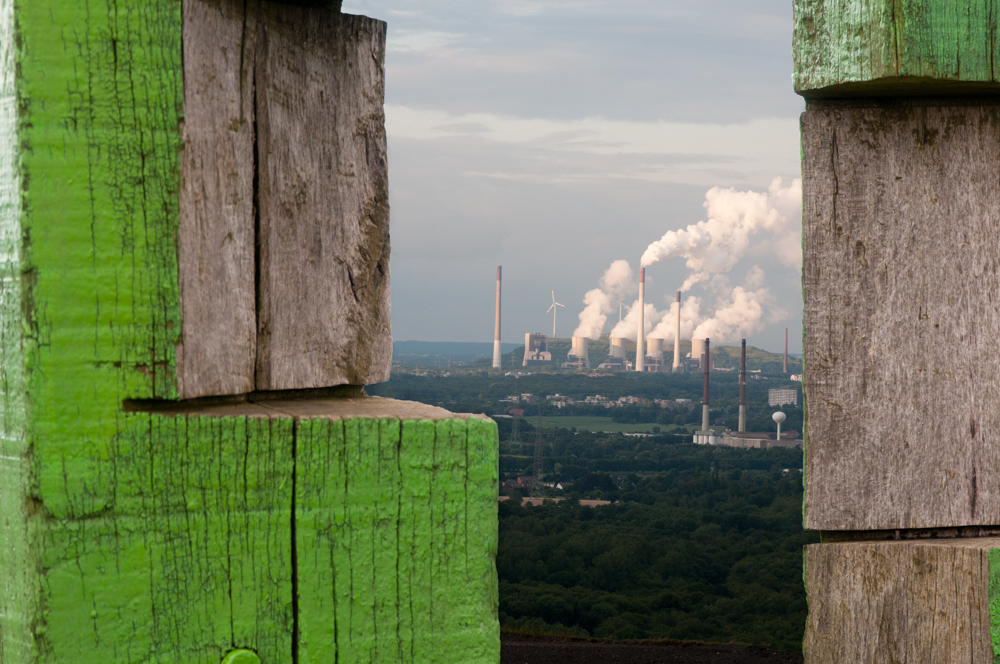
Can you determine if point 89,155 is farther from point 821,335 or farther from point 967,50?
point 967,50

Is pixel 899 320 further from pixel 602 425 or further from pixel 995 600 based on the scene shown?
pixel 602 425

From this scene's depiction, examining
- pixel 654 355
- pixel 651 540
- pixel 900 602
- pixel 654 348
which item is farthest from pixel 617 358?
pixel 900 602

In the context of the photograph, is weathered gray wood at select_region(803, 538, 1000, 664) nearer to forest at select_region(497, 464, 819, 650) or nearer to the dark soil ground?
the dark soil ground

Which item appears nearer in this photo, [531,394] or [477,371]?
[531,394]

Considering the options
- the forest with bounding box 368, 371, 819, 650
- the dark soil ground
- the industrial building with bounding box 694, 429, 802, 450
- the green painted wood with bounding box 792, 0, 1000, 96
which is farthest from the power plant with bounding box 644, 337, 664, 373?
the green painted wood with bounding box 792, 0, 1000, 96

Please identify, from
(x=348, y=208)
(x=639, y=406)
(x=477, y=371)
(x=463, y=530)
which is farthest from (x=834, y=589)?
(x=477, y=371)

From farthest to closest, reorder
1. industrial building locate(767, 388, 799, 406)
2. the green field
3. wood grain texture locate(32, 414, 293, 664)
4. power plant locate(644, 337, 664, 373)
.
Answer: power plant locate(644, 337, 664, 373) → industrial building locate(767, 388, 799, 406) → the green field → wood grain texture locate(32, 414, 293, 664)

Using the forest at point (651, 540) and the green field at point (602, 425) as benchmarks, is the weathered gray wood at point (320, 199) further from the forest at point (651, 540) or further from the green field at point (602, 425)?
the green field at point (602, 425)
